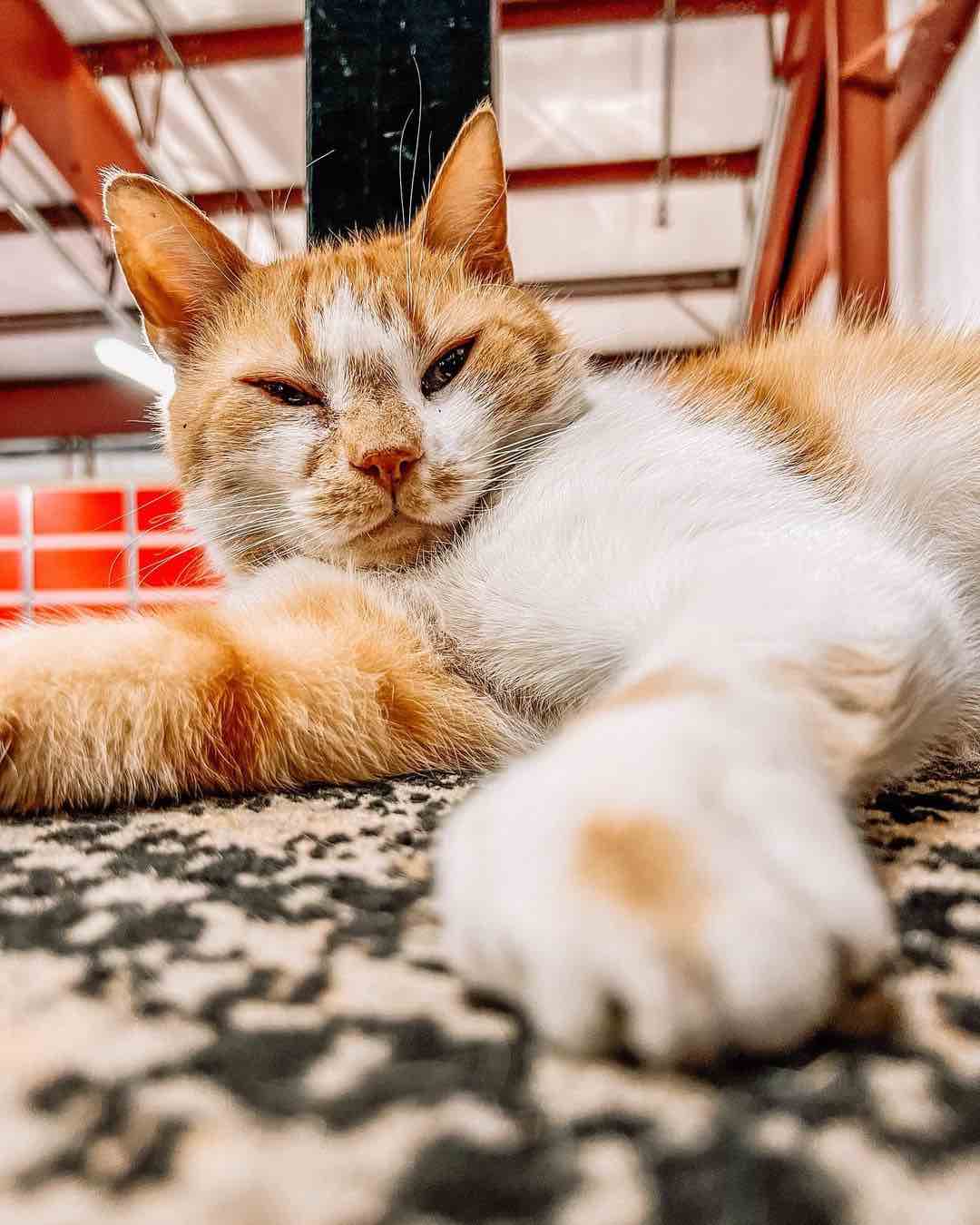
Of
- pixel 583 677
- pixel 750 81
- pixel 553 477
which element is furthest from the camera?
pixel 750 81

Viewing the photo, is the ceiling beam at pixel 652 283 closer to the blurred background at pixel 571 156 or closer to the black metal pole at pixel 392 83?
the blurred background at pixel 571 156

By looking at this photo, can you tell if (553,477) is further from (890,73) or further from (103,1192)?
(890,73)

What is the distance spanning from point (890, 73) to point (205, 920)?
2262 millimetres

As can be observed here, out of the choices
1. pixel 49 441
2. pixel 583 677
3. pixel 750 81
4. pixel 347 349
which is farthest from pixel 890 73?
pixel 49 441

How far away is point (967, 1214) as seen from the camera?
0.67 feet

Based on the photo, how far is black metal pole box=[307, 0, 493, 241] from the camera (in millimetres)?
1194

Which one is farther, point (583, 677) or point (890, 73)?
point (890, 73)

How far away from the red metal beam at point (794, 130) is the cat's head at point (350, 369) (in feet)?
2.97

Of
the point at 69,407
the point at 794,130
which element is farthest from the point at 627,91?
the point at 69,407

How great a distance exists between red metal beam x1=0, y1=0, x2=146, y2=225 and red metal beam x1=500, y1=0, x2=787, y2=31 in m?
1.21

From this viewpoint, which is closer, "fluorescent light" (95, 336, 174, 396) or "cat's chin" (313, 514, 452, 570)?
"cat's chin" (313, 514, 452, 570)

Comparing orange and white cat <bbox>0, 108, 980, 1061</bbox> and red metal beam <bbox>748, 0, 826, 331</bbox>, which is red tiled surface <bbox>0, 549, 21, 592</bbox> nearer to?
red metal beam <bbox>748, 0, 826, 331</bbox>

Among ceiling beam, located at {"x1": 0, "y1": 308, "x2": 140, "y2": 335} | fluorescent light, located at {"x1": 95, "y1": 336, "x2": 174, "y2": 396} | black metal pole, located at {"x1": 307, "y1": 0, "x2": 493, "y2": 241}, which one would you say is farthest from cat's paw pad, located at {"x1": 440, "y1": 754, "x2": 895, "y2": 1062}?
ceiling beam, located at {"x1": 0, "y1": 308, "x2": 140, "y2": 335}

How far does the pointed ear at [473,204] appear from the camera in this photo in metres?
0.96
